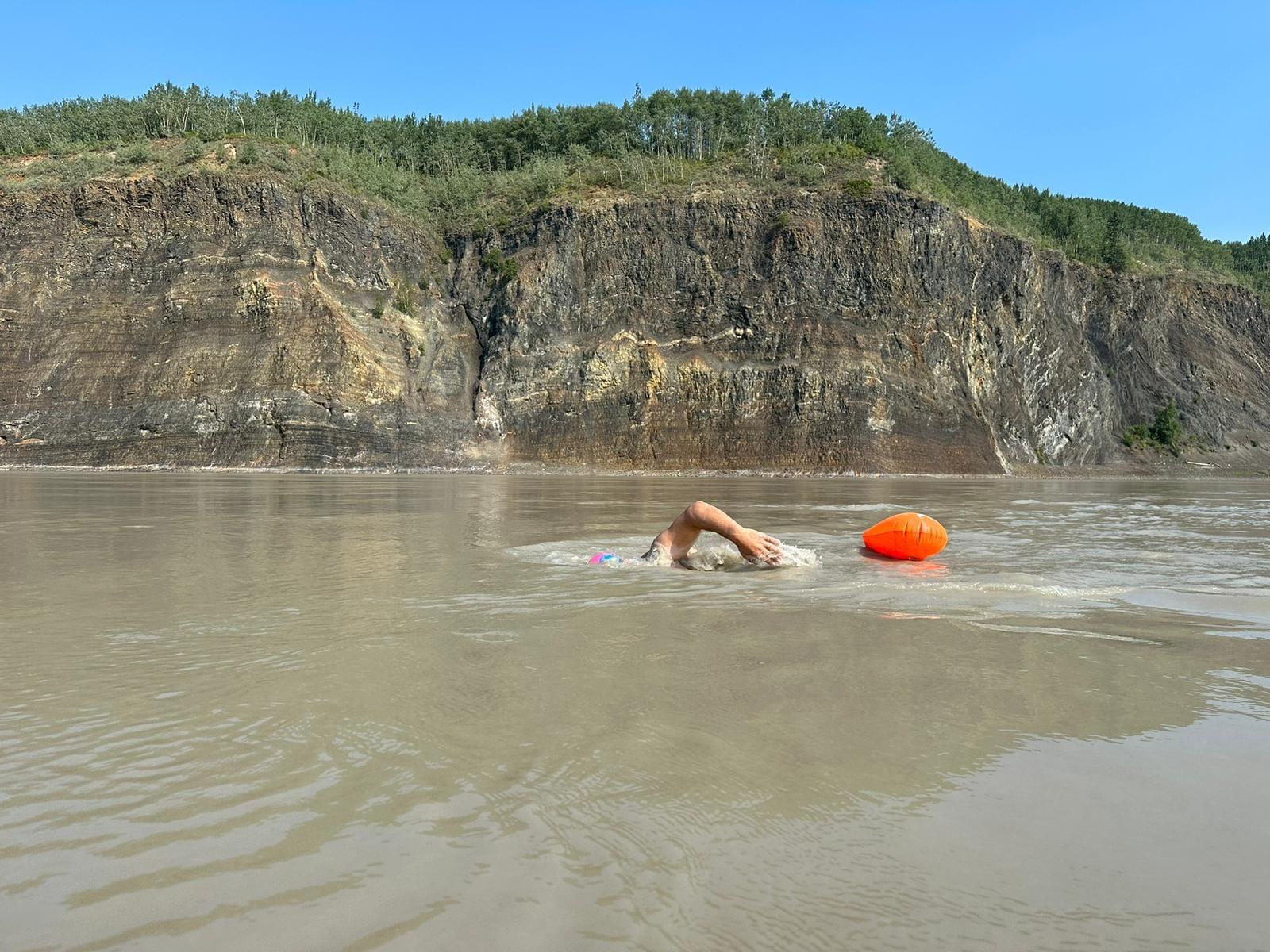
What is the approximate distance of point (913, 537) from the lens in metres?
Result: 8.50

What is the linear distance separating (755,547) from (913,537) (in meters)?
1.89

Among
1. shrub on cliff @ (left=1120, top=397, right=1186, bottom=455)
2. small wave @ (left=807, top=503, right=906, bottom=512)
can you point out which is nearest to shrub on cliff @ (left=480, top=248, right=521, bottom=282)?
small wave @ (left=807, top=503, right=906, bottom=512)

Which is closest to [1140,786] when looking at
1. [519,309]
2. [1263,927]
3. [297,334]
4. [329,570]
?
[1263,927]

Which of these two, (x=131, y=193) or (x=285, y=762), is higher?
(x=131, y=193)

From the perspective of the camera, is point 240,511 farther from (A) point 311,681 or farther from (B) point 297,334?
(B) point 297,334

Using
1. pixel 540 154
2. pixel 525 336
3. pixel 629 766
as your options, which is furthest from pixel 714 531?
pixel 540 154

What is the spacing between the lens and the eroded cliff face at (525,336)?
136 feet

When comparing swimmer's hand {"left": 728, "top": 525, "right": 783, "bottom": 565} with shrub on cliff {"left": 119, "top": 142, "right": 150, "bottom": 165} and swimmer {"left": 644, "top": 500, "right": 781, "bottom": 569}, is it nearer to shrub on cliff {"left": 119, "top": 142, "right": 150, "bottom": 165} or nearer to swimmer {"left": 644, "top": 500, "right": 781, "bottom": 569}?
swimmer {"left": 644, "top": 500, "right": 781, "bottom": 569}

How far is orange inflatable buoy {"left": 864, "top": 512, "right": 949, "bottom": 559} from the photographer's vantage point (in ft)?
27.9

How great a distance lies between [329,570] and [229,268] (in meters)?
43.1

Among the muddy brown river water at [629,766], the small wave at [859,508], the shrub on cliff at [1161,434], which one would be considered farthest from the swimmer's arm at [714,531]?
the shrub on cliff at [1161,434]

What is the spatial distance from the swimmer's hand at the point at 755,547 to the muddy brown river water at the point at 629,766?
130 centimetres

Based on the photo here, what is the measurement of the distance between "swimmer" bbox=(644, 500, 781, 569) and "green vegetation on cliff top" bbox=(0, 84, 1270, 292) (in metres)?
47.5

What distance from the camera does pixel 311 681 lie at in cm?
364
